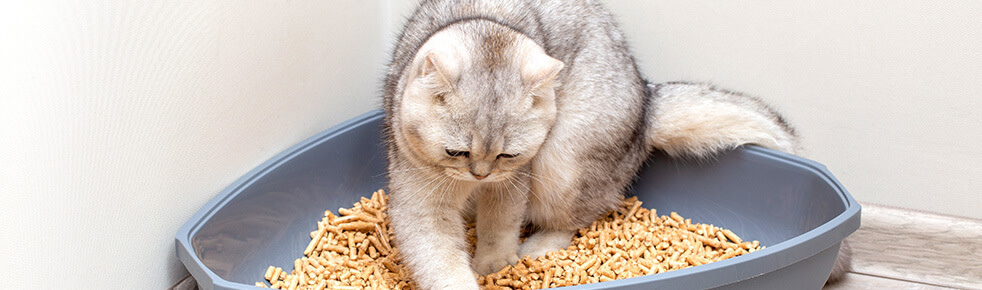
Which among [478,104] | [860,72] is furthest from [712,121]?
[478,104]

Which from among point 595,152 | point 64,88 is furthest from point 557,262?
point 64,88

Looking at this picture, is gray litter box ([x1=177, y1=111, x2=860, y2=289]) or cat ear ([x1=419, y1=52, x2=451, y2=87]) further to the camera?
gray litter box ([x1=177, y1=111, x2=860, y2=289])

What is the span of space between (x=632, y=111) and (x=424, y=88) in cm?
77

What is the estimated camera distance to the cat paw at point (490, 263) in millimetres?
2262

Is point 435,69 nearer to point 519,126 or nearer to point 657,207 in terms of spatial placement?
point 519,126

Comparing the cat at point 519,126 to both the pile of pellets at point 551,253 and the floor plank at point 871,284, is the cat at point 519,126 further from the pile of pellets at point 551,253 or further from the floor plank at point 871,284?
the floor plank at point 871,284

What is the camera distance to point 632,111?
231 cm

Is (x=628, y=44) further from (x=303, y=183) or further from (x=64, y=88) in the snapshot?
(x=64, y=88)

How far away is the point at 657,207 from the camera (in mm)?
2672

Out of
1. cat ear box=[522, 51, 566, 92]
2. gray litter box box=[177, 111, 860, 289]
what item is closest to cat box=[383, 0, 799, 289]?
cat ear box=[522, 51, 566, 92]

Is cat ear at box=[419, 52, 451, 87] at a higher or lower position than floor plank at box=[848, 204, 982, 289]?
higher

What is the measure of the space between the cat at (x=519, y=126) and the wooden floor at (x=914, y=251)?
0.42 m

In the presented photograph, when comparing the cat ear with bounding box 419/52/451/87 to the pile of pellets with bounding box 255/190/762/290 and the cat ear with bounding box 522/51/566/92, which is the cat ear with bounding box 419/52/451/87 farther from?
the pile of pellets with bounding box 255/190/762/290

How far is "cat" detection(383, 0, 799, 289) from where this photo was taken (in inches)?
70.9
